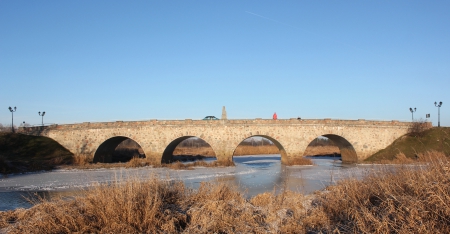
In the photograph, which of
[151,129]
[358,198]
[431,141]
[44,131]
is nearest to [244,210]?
[358,198]

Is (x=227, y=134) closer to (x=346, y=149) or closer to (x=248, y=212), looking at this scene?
(x=346, y=149)

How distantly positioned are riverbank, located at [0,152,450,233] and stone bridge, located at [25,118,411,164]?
19.7 m

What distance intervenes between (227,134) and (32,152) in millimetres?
14831

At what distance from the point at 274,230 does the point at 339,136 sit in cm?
2421

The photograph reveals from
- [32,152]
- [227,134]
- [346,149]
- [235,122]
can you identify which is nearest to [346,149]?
[346,149]

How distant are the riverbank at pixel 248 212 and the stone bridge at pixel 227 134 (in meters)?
19.7

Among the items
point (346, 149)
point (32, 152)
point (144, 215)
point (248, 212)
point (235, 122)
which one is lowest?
point (346, 149)

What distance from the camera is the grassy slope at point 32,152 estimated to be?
23.0 meters

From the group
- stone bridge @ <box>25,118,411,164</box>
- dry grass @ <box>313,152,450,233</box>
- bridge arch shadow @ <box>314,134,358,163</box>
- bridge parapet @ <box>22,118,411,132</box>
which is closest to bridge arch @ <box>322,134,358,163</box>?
bridge arch shadow @ <box>314,134,358,163</box>

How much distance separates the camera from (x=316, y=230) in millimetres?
6012

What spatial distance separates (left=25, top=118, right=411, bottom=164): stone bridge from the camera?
27.5 metres

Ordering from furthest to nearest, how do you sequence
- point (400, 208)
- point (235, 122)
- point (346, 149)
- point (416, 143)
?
point (346, 149), point (235, 122), point (416, 143), point (400, 208)

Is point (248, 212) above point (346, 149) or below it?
above

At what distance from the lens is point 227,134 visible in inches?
1081
